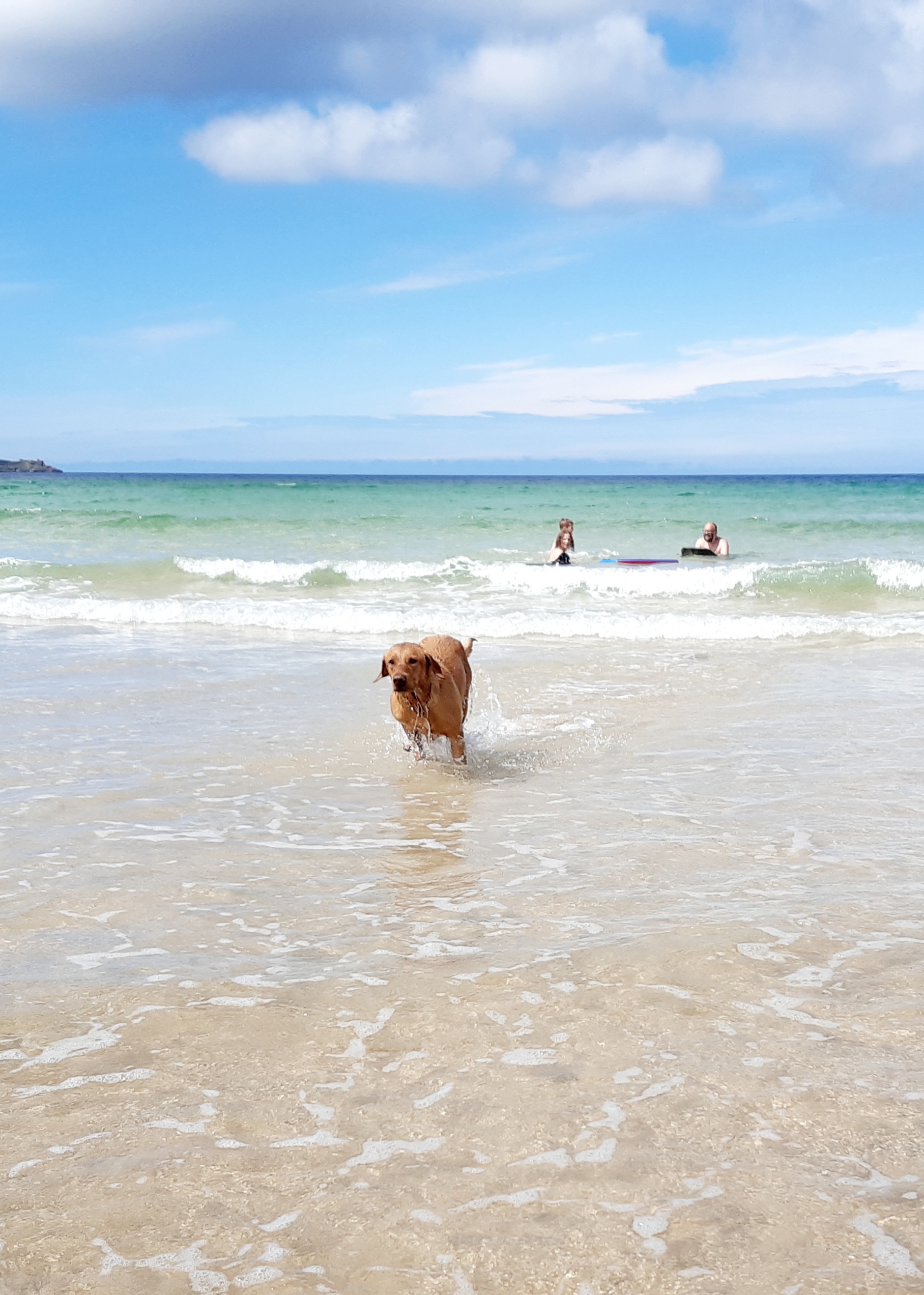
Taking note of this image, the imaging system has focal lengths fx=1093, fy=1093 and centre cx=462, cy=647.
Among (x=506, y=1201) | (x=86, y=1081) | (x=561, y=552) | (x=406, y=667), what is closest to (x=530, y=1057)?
(x=506, y=1201)

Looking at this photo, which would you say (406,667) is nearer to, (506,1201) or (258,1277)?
(506,1201)

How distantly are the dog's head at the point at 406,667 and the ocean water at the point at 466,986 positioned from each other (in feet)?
1.92

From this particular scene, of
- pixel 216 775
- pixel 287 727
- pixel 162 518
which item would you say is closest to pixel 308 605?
pixel 287 727

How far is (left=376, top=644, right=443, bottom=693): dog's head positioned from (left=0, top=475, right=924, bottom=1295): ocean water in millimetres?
586

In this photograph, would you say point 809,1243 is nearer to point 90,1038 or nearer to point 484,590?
point 90,1038

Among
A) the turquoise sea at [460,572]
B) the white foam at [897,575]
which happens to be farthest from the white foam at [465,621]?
the white foam at [897,575]

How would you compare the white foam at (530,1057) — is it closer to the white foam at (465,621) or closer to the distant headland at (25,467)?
the white foam at (465,621)

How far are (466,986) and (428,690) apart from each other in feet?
10.1

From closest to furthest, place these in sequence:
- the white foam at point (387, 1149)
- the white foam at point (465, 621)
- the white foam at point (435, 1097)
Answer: the white foam at point (387, 1149), the white foam at point (435, 1097), the white foam at point (465, 621)

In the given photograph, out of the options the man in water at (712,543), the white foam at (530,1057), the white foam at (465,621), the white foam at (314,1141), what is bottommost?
the white foam at (314,1141)

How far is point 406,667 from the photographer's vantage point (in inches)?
243

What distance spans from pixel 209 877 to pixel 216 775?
1.84m

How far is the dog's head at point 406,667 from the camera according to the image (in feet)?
20.1

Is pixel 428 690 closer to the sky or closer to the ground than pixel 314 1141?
closer to the sky
